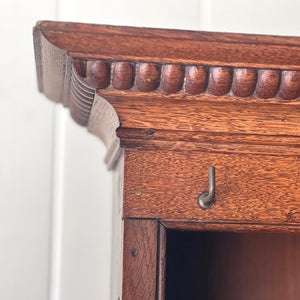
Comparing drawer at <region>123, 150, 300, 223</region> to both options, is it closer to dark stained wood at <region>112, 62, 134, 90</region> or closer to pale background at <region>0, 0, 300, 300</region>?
dark stained wood at <region>112, 62, 134, 90</region>

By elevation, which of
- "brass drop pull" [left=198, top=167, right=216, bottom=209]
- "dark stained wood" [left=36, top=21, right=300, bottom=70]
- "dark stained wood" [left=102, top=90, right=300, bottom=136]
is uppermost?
"dark stained wood" [left=36, top=21, right=300, bottom=70]

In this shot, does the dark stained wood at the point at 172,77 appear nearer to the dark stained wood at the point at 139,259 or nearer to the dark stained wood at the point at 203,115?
the dark stained wood at the point at 203,115

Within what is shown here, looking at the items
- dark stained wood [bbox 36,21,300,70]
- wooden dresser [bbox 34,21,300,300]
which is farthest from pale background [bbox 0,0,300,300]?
dark stained wood [bbox 36,21,300,70]

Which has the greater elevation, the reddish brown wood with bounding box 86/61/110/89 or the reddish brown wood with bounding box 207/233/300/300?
the reddish brown wood with bounding box 86/61/110/89

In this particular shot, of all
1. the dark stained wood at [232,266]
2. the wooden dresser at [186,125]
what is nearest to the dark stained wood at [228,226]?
the wooden dresser at [186,125]

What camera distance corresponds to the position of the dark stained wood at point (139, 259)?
593 mm

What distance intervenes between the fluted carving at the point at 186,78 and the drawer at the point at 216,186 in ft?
0.25

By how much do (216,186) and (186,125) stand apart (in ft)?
0.25

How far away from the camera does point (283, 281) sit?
93cm

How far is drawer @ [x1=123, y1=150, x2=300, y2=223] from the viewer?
0.61 m

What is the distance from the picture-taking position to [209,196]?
0.60 m

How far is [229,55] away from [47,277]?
0.53 metres

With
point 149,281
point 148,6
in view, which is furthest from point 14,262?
point 148,6

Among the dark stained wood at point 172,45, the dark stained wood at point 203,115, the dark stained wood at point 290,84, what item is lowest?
the dark stained wood at point 203,115
